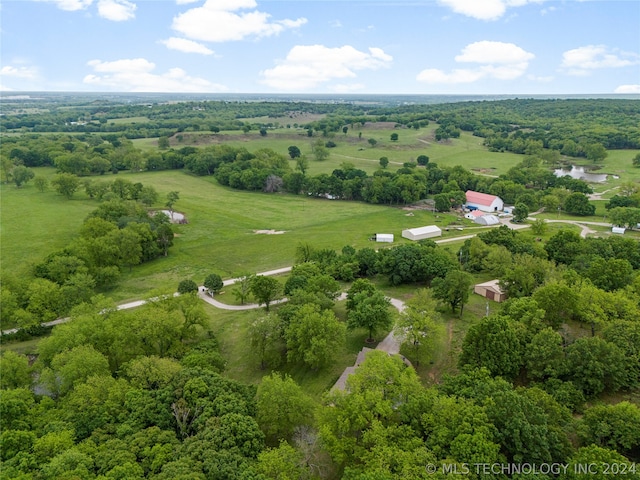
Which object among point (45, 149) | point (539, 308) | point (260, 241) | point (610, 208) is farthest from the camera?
point (45, 149)

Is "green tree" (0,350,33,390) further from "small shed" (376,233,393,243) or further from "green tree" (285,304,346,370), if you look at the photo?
"small shed" (376,233,393,243)

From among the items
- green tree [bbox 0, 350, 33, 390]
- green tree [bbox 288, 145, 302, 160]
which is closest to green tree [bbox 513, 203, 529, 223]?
green tree [bbox 0, 350, 33, 390]

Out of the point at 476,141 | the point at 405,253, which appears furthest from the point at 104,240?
the point at 476,141

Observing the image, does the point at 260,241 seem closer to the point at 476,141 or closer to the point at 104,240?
the point at 104,240

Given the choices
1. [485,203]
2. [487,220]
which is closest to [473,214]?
[487,220]

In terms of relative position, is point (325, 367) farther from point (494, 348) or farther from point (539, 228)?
point (539, 228)

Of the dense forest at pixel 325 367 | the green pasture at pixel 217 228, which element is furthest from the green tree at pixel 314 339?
the green pasture at pixel 217 228
